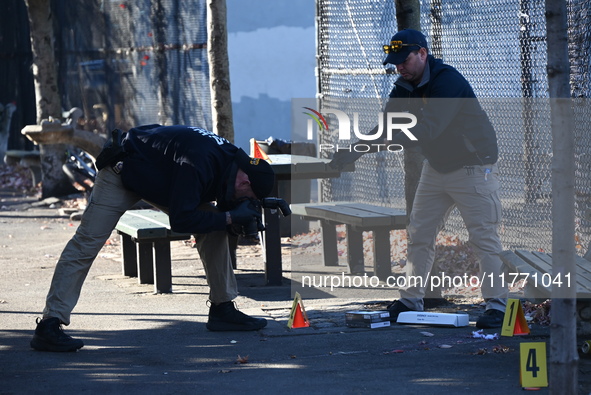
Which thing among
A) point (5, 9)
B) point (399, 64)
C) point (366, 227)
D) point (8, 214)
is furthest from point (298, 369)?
point (5, 9)

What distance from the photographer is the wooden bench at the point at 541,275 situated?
513 cm

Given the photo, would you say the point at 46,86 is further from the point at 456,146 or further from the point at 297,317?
the point at 456,146

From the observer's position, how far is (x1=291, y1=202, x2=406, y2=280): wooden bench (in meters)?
8.25

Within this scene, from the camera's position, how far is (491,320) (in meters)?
6.37

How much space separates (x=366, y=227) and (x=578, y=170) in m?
1.81

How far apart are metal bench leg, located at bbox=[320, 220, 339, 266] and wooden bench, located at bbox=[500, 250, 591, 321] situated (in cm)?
332

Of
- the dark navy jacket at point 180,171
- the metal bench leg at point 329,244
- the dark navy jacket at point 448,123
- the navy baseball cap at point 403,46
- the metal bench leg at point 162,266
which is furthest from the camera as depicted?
the metal bench leg at point 329,244

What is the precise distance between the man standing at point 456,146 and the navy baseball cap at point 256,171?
0.62m

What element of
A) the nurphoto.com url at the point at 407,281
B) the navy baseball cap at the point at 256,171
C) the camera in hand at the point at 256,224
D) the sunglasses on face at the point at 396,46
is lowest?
the nurphoto.com url at the point at 407,281

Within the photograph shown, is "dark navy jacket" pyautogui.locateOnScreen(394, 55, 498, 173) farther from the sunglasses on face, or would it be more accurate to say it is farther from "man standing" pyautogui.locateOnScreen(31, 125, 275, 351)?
"man standing" pyautogui.locateOnScreen(31, 125, 275, 351)

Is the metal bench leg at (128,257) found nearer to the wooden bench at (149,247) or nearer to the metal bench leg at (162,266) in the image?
the wooden bench at (149,247)

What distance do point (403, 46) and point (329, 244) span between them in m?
3.50

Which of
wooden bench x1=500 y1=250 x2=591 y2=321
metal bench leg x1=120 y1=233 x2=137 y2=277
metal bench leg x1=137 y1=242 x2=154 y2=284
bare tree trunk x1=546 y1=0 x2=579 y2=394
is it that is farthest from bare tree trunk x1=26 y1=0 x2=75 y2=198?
bare tree trunk x1=546 y1=0 x2=579 y2=394

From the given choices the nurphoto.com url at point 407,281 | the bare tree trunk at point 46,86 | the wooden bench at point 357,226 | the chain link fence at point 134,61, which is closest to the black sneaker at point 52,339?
the nurphoto.com url at point 407,281
